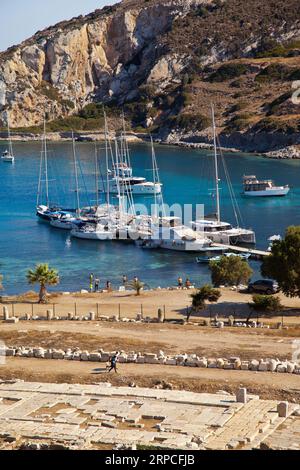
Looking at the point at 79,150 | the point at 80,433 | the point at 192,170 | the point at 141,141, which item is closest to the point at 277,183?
the point at 192,170

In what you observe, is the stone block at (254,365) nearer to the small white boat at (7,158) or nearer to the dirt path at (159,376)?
the dirt path at (159,376)

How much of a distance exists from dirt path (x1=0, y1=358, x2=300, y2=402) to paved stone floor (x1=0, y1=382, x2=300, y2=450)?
980 millimetres

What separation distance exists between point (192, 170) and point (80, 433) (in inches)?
3879

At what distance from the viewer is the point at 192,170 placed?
12450 cm

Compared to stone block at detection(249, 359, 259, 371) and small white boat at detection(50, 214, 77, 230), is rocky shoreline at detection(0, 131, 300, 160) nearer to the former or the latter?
small white boat at detection(50, 214, 77, 230)

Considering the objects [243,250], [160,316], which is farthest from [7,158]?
[160,316]

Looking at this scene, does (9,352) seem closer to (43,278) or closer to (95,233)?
(43,278)

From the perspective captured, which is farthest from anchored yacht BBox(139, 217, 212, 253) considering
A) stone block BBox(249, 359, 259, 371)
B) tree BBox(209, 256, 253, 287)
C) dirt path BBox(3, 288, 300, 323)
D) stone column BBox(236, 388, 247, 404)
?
stone column BBox(236, 388, 247, 404)

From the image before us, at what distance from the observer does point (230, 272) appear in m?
52.2

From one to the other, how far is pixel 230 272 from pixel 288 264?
7318 millimetres

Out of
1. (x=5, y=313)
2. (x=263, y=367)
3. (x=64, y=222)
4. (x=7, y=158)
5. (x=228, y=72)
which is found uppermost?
(x=228, y=72)

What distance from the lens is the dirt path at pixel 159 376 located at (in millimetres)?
32025
